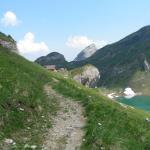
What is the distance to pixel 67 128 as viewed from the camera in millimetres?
35156

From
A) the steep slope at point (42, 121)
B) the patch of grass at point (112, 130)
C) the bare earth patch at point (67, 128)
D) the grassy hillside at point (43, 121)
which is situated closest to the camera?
the bare earth patch at point (67, 128)

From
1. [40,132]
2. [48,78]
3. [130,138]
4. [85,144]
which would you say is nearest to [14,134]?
[40,132]

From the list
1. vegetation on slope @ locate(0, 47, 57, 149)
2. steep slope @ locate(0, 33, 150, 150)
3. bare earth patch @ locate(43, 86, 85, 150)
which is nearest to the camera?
bare earth patch @ locate(43, 86, 85, 150)

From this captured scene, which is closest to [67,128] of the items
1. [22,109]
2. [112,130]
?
[112,130]

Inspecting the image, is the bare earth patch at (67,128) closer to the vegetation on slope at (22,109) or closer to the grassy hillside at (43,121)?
the grassy hillside at (43,121)

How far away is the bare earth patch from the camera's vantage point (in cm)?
3022

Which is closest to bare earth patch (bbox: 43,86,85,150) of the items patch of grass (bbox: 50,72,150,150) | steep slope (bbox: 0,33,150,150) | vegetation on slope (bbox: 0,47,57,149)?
steep slope (bbox: 0,33,150,150)

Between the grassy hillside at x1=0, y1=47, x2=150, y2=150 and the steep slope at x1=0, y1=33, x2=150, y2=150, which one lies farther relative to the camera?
the grassy hillside at x1=0, y1=47, x2=150, y2=150

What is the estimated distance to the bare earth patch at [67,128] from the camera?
3022cm

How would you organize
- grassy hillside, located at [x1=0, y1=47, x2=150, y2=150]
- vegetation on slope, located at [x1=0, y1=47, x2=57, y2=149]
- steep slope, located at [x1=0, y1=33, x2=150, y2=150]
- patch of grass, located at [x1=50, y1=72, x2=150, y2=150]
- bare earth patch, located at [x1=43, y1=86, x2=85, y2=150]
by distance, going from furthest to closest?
vegetation on slope, located at [x1=0, y1=47, x2=57, y2=149] → grassy hillside, located at [x1=0, y1=47, x2=150, y2=150] → patch of grass, located at [x1=50, y1=72, x2=150, y2=150] → steep slope, located at [x1=0, y1=33, x2=150, y2=150] → bare earth patch, located at [x1=43, y1=86, x2=85, y2=150]

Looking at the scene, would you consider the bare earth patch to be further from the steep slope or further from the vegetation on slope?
the vegetation on slope

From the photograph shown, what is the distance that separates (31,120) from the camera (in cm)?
3522

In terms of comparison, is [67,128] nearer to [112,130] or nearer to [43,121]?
[43,121]

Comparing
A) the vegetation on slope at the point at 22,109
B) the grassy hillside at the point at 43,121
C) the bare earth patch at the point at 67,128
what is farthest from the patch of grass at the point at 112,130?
the vegetation on slope at the point at 22,109
